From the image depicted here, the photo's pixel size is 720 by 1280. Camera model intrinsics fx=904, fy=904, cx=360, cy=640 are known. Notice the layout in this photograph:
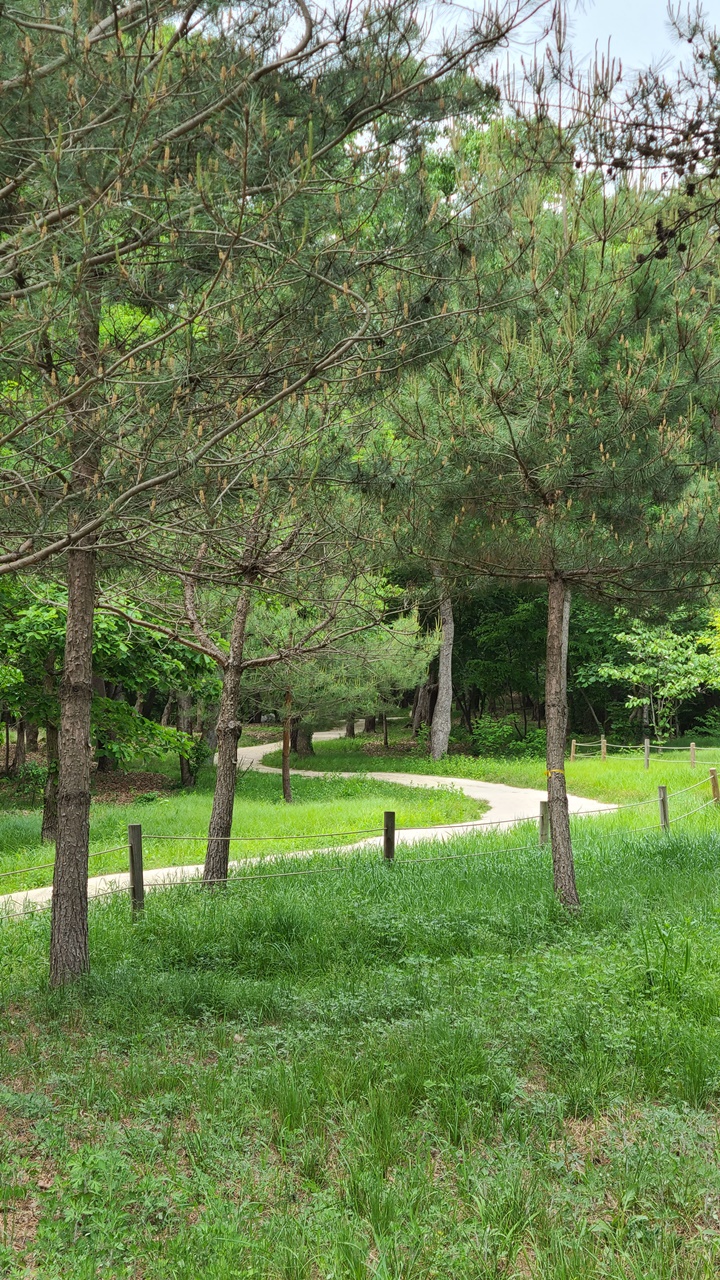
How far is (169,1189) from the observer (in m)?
3.43

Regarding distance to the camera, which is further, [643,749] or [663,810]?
[643,749]

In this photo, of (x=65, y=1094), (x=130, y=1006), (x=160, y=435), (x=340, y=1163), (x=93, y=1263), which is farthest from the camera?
(x=130, y=1006)

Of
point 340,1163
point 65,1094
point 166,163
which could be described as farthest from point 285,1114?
point 166,163

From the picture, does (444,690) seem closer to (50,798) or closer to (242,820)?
(242,820)

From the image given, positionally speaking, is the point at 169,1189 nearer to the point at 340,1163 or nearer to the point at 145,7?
the point at 340,1163

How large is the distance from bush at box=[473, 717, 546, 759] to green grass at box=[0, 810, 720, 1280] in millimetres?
21608

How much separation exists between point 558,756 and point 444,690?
18660 millimetres

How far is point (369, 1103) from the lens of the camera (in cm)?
404

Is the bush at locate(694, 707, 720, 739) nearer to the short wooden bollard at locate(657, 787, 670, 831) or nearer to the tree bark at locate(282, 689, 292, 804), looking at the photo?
the tree bark at locate(282, 689, 292, 804)

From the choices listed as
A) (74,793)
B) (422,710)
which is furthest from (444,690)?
(74,793)

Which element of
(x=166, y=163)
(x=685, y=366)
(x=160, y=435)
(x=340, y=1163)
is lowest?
(x=340, y=1163)

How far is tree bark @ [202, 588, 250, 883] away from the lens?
908 centimetres

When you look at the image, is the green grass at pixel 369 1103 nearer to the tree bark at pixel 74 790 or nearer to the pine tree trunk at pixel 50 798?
the tree bark at pixel 74 790

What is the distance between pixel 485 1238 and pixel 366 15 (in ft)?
15.6
